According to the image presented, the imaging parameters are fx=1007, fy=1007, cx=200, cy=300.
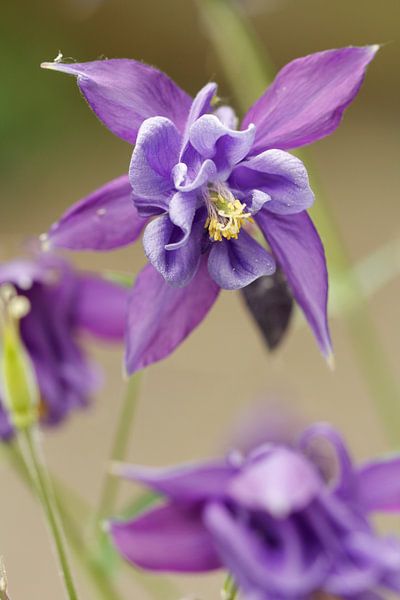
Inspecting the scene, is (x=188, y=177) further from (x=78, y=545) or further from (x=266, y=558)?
(x=78, y=545)

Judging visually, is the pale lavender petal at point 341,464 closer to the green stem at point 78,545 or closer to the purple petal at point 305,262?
the purple petal at point 305,262

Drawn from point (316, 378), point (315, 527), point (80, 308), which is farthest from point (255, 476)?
point (316, 378)

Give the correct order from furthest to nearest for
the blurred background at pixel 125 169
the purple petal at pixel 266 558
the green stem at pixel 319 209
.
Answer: the blurred background at pixel 125 169
the green stem at pixel 319 209
the purple petal at pixel 266 558

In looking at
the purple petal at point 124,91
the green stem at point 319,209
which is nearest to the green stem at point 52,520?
the purple petal at point 124,91

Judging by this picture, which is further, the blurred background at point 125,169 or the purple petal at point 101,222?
the blurred background at point 125,169

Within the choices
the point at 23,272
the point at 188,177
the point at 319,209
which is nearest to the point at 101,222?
the point at 188,177

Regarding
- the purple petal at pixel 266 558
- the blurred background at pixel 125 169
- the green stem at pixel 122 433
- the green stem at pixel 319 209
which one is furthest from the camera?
the blurred background at pixel 125 169
